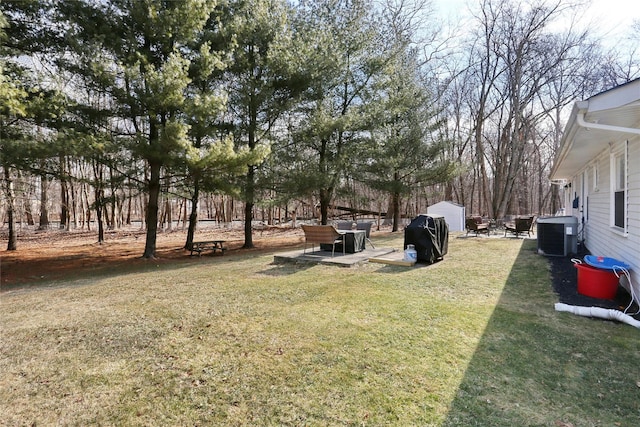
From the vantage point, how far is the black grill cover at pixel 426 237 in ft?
24.7

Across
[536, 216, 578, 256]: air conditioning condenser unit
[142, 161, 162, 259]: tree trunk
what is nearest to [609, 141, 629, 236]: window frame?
[536, 216, 578, 256]: air conditioning condenser unit

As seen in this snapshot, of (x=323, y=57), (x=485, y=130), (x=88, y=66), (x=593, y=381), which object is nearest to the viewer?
(x=593, y=381)

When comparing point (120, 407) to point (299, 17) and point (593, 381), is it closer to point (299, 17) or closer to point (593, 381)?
point (593, 381)

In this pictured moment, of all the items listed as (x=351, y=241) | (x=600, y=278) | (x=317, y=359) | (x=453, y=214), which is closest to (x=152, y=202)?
(x=351, y=241)

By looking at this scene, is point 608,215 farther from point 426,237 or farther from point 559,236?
point 426,237

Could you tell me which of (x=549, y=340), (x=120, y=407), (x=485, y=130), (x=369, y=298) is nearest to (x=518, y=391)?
(x=549, y=340)

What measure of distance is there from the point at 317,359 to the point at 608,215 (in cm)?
668

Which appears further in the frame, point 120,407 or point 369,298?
point 369,298

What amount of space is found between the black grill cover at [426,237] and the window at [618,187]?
3.14 meters

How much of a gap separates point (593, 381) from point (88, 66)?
10513mm

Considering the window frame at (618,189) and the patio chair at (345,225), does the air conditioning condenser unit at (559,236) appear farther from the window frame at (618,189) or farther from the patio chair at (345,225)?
the patio chair at (345,225)

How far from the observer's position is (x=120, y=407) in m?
2.36

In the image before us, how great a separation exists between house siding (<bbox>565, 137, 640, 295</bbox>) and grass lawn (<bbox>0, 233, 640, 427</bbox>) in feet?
4.09

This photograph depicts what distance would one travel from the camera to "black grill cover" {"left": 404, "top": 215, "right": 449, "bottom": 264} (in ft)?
24.7
